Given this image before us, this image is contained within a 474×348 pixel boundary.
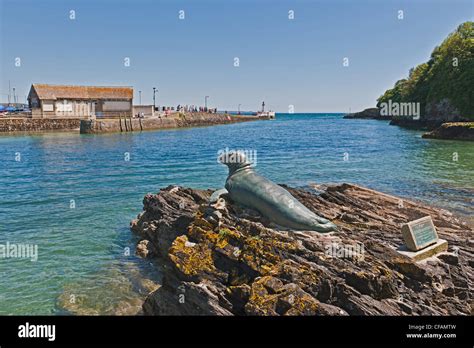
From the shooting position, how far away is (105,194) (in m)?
20.5

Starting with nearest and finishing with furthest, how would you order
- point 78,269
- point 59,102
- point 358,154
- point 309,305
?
point 309,305
point 78,269
point 358,154
point 59,102

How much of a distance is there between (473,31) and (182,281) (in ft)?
301

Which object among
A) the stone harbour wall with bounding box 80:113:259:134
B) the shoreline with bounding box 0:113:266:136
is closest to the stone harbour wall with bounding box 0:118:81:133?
the shoreline with bounding box 0:113:266:136

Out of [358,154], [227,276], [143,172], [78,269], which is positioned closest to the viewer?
[227,276]

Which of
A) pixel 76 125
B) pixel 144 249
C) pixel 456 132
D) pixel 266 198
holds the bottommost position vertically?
pixel 144 249

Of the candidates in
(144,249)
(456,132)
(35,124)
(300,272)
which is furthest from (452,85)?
(35,124)

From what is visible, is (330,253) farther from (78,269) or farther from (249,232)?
(78,269)

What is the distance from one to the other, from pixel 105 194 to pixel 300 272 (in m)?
15.5

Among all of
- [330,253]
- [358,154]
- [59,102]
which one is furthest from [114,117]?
[330,253]

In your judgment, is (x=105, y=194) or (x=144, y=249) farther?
(x=105, y=194)

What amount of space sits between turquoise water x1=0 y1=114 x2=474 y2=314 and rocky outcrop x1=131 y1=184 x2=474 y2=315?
2.12 meters

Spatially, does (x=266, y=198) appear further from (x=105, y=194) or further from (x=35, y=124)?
(x=35, y=124)
